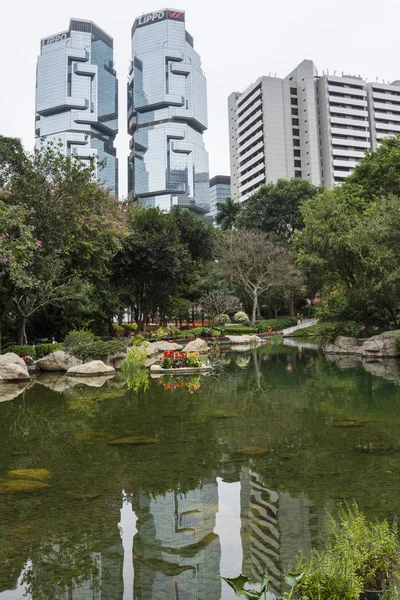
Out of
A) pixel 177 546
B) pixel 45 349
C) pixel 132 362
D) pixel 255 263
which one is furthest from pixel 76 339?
Answer: pixel 255 263

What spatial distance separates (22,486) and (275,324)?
39.4 meters

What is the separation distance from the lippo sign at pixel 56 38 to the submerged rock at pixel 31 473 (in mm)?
190304

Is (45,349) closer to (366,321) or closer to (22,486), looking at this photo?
(22,486)

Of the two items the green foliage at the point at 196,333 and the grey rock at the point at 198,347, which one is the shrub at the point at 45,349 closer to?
the grey rock at the point at 198,347

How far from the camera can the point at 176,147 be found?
158 m

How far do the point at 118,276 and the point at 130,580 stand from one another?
28.8 m

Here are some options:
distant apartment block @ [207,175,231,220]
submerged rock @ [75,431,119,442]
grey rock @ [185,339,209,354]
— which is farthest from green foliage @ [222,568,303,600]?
distant apartment block @ [207,175,231,220]

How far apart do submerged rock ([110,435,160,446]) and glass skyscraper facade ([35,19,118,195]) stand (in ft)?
506

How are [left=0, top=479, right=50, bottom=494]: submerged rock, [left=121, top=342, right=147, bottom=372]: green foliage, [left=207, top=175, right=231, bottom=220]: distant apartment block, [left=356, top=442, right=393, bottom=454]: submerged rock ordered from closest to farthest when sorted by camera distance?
[left=0, top=479, right=50, bottom=494]: submerged rock < [left=356, top=442, right=393, bottom=454]: submerged rock < [left=121, top=342, right=147, bottom=372]: green foliage < [left=207, top=175, right=231, bottom=220]: distant apartment block

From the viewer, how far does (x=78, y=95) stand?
158625 mm

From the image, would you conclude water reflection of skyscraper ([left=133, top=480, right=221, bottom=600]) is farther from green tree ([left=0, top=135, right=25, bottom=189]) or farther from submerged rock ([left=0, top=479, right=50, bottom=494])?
green tree ([left=0, top=135, right=25, bottom=189])

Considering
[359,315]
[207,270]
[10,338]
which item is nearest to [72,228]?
[10,338]

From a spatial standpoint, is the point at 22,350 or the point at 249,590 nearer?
the point at 249,590

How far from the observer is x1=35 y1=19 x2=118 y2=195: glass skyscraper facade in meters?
156
